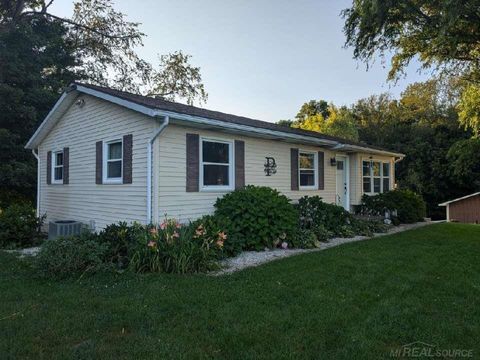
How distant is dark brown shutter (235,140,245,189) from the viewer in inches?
361

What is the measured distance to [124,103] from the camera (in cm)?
782

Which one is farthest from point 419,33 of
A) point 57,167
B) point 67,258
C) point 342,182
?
point 57,167

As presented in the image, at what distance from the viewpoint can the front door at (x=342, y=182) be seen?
44.4 ft

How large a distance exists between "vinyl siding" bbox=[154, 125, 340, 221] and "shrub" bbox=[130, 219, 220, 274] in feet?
4.75

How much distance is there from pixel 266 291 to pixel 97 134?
687 cm

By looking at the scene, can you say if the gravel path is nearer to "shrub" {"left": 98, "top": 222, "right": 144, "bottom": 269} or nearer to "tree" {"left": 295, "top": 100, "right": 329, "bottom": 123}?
"shrub" {"left": 98, "top": 222, "right": 144, "bottom": 269}

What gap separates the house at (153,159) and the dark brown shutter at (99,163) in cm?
3

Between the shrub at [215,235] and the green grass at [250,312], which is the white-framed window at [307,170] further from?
the green grass at [250,312]

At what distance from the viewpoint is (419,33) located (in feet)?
30.1

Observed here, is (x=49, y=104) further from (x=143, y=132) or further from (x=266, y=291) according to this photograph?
(x=266, y=291)

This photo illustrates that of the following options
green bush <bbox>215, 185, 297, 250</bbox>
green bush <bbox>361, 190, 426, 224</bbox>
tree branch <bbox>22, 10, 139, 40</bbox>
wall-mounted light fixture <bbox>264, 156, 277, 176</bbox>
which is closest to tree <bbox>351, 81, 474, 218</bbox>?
green bush <bbox>361, 190, 426, 224</bbox>

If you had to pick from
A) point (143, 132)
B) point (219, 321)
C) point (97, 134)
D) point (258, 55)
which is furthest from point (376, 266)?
point (258, 55)

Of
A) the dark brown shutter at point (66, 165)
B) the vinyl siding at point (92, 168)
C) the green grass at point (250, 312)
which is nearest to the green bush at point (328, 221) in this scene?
the green grass at point (250, 312)

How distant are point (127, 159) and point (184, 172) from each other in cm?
142
